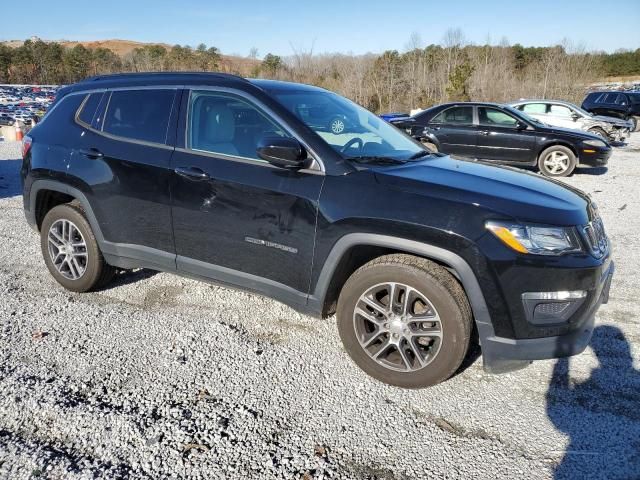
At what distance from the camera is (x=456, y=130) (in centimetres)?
1095

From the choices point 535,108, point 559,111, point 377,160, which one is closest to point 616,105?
point 559,111

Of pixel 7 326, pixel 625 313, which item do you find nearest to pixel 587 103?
pixel 625 313

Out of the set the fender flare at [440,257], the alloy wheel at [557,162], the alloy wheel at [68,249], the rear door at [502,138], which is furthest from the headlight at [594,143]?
the alloy wheel at [68,249]

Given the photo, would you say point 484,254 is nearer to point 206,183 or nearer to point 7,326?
point 206,183

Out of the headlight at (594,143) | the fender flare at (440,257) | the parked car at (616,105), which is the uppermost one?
the parked car at (616,105)

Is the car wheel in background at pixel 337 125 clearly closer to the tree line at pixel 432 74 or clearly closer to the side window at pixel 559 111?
the side window at pixel 559 111

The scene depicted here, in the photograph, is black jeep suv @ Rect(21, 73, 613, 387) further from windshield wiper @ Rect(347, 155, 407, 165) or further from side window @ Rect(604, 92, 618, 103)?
side window @ Rect(604, 92, 618, 103)

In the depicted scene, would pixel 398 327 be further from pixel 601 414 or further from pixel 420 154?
pixel 420 154

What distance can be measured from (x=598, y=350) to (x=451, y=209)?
5.64 ft

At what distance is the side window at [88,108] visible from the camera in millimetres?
3996

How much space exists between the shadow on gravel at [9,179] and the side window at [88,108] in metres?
4.99

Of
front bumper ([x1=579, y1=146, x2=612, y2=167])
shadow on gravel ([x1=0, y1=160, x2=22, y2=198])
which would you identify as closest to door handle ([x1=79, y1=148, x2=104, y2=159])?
shadow on gravel ([x1=0, y1=160, x2=22, y2=198])

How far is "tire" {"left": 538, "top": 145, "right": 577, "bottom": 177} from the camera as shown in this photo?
34.4 ft

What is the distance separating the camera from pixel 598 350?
11.2 ft
